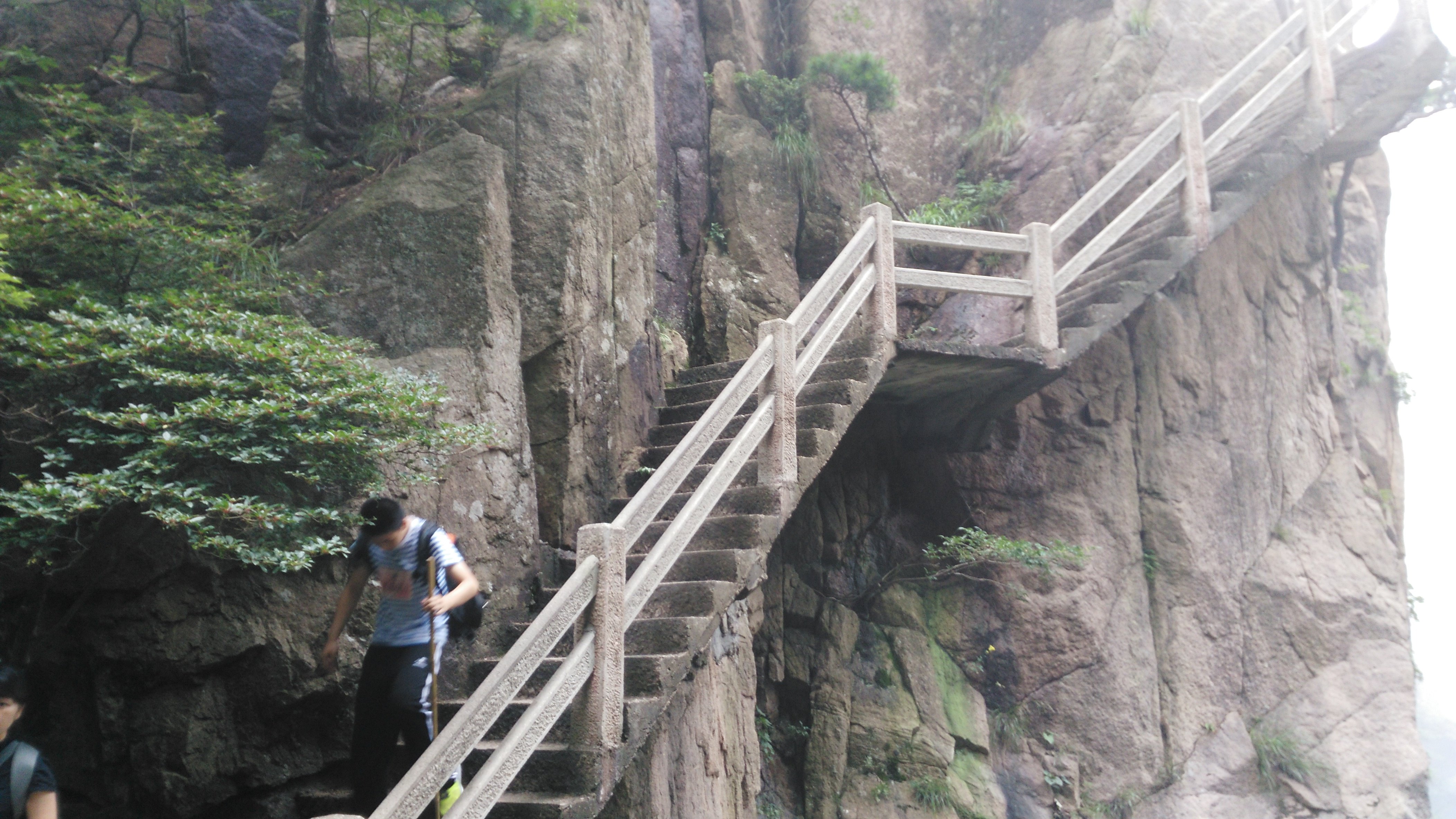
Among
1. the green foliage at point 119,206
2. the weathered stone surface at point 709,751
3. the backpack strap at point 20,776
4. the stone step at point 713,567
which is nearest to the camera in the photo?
the backpack strap at point 20,776

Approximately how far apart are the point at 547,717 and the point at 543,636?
395mm

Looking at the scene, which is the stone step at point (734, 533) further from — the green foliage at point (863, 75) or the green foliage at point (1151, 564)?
the green foliage at point (863, 75)

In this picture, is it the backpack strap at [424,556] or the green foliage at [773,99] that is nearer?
the backpack strap at [424,556]

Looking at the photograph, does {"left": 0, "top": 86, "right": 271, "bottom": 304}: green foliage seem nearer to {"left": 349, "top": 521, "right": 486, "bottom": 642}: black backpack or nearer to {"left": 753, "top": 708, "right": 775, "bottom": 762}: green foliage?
{"left": 349, "top": 521, "right": 486, "bottom": 642}: black backpack

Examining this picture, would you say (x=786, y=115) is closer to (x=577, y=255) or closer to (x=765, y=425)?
(x=577, y=255)

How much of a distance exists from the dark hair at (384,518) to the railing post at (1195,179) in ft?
25.8

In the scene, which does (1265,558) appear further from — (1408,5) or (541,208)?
(541,208)

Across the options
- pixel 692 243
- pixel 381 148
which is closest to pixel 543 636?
pixel 381 148

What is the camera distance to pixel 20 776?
327 cm

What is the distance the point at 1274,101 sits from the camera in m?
10.5

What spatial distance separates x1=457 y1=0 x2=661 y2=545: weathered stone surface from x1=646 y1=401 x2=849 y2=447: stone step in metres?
0.15

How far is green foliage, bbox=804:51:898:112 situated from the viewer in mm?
10492

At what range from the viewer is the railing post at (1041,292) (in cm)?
796

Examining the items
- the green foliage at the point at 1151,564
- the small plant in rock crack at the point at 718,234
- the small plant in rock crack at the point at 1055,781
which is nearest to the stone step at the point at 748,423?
the small plant in rock crack at the point at 718,234
